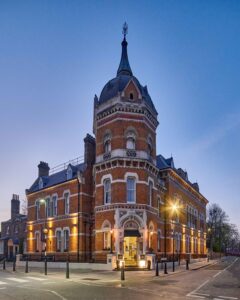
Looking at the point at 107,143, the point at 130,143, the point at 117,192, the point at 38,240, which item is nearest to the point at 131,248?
the point at 117,192

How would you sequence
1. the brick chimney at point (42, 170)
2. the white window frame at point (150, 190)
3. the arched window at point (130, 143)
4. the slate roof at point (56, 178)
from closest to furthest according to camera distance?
1. the arched window at point (130, 143)
2. the white window frame at point (150, 190)
3. the slate roof at point (56, 178)
4. the brick chimney at point (42, 170)

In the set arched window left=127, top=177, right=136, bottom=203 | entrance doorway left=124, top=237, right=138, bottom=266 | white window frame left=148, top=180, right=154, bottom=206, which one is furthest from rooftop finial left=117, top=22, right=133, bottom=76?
entrance doorway left=124, top=237, right=138, bottom=266

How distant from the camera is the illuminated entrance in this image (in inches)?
1324

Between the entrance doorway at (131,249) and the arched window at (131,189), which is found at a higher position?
the arched window at (131,189)

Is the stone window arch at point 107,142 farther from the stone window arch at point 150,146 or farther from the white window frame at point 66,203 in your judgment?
the white window frame at point 66,203

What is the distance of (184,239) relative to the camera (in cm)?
5144

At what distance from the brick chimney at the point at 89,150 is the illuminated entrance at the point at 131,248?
35.9ft

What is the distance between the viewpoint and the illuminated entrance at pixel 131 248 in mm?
33625

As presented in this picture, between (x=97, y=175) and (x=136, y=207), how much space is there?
213 inches

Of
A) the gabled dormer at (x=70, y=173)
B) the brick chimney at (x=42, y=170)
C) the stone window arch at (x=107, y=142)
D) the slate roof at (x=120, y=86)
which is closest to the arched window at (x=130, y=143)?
the stone window arch at (x=107, y=142)

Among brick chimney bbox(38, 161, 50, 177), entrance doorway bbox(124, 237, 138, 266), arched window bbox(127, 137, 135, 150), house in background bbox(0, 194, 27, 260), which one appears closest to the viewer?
entrance doorway bbox(124, 237, 138, 266)

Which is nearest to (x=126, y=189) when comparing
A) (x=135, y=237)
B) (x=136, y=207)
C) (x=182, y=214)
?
(x=136, y=207)

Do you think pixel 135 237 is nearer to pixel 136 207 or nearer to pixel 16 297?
pixel 136 207

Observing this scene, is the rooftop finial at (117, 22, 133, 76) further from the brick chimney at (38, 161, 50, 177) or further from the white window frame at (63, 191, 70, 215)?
the brick chimney at (38, 161, 50, 177)
